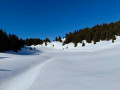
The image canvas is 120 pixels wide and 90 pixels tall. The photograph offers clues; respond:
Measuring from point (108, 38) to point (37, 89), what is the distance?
4485cm

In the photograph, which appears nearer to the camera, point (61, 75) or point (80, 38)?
point (61, 75)

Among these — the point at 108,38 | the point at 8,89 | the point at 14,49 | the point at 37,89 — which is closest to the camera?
the point at 37,89

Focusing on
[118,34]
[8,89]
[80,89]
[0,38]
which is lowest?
[8,89]

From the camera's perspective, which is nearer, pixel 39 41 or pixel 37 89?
pixel 37 89

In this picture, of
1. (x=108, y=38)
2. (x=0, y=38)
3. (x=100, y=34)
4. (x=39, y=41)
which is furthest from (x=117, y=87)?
(x=39, y=41)

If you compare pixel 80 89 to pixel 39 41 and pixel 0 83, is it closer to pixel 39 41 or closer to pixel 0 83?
pixel 0 83

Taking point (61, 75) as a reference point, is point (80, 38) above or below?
above

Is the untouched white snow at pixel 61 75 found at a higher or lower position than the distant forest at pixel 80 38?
lower

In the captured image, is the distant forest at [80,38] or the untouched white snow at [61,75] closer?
the untouched white snow at [61,75]

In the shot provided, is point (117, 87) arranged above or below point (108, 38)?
below

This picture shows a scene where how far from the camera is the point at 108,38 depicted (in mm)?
38781

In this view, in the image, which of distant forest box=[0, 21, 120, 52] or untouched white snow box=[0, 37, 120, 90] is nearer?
untouched white snow box=[0, 37, 120, 90]

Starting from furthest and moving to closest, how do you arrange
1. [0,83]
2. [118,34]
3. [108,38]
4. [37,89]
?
1. [118,34]
2. [108,38]
3. [0,83]
4. [37,89]

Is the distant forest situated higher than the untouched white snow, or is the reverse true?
the distant forest
